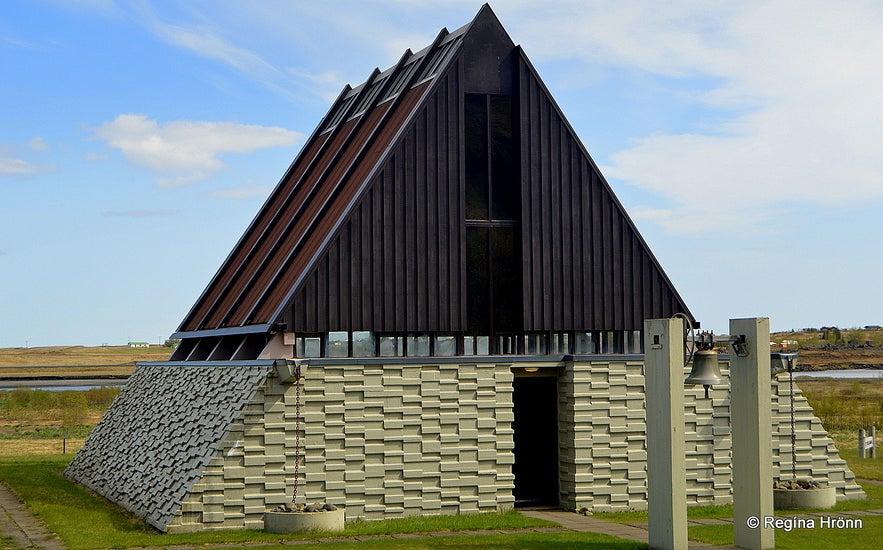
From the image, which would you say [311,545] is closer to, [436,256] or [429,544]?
[429,544]

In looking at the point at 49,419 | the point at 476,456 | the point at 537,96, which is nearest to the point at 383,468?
the point at 476,456

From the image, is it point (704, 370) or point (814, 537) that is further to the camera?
point (814, 537)

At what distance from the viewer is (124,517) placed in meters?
23.0

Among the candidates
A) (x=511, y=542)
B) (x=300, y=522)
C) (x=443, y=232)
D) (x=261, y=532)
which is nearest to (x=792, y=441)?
(x=511, y=542)

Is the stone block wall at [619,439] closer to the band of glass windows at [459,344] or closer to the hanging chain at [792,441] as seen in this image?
the hanging chain at [792,441]

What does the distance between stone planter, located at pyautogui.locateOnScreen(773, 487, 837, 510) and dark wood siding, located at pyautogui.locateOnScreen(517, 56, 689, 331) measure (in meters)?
4.92

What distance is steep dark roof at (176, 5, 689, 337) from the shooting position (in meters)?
23.3

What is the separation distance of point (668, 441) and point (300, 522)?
23.0 ft

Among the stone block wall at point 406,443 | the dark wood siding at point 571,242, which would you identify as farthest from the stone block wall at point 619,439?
the dark wood siding at point 571,242

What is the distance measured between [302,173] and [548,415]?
42.3ft

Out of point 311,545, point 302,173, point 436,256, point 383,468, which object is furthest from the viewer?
point 302,173

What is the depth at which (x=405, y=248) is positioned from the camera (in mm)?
23719

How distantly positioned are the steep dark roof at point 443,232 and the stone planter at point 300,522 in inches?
160

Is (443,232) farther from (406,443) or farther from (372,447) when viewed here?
(372,447)
